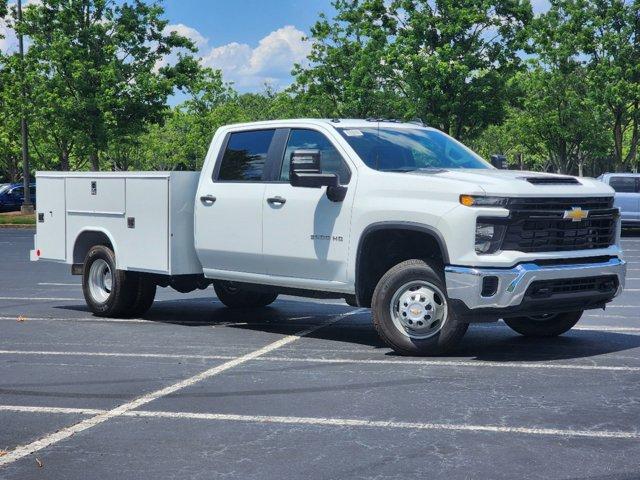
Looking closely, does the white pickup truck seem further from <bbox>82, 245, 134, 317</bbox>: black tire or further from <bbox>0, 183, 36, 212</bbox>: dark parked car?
<bbox>0, 183, 36, 212</bbox>: dark parked car

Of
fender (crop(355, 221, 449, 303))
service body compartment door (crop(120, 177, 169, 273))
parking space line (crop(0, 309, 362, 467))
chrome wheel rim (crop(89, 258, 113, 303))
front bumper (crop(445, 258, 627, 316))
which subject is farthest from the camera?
chrome wheel rim (crop(89, 258, 113, 303))

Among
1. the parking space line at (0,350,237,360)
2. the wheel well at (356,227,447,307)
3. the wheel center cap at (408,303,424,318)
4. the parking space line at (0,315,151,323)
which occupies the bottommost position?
the parking space line at (0,315,151,323)

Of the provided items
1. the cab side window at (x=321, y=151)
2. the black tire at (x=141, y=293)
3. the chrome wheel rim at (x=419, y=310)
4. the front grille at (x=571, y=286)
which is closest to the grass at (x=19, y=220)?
the black tire at (x=141, y=293)

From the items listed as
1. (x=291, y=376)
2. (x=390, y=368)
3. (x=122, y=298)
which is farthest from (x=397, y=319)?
(x=122, y=298)

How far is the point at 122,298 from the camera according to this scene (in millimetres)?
11312

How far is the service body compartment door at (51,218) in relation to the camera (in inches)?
471

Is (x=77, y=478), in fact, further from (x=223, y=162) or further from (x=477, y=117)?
(x=477, y=117)

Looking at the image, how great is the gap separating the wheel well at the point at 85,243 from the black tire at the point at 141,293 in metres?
0.63

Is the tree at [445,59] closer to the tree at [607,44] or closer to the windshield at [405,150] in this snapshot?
the tree at [607,44]

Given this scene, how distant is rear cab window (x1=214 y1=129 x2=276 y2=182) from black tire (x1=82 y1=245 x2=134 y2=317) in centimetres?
182

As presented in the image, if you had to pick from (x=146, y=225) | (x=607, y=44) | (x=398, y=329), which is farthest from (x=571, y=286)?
(x=607, y=44)

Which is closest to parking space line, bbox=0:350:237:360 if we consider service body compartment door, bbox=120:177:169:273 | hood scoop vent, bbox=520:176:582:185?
service body compartment door, bbox=120:177:169:273

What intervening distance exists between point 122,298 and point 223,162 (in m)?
2.12

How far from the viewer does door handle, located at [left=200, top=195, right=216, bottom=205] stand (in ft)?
33.5
